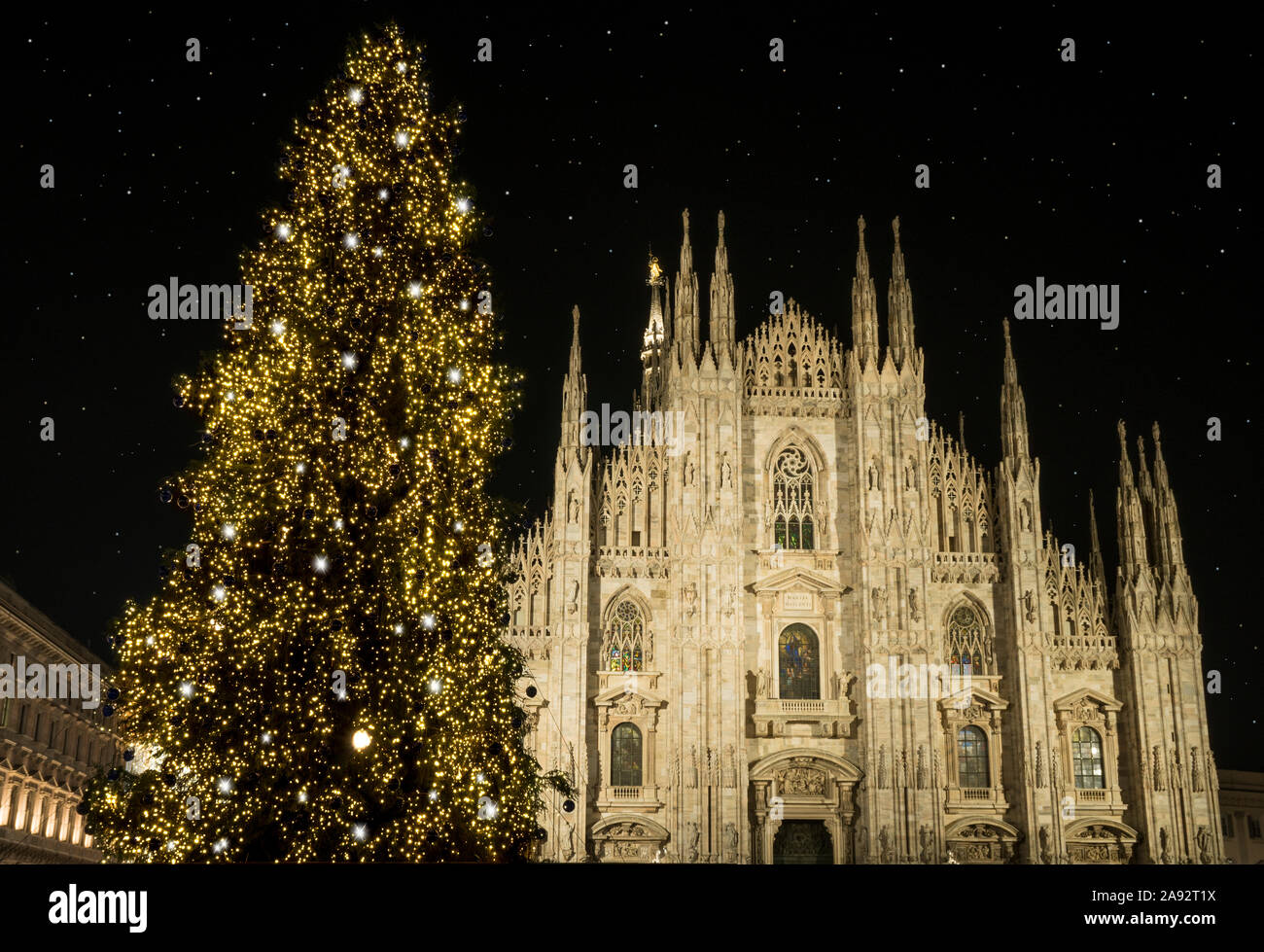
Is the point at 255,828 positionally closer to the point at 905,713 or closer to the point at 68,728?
the point at 905,713

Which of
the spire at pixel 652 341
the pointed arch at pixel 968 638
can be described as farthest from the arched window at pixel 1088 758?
the spire at pixel 652 341

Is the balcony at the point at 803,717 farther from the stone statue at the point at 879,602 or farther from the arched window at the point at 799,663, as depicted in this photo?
the stone statue at the point at 879,602

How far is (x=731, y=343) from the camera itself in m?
38.3

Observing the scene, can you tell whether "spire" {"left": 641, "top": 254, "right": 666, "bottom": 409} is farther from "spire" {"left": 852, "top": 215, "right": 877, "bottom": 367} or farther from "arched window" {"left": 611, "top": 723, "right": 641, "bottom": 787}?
"arched window" {"left": 611, "top": 723, "right": 641, "bottom": 787}

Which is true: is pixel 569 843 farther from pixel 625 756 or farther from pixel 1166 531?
pixel 1166 531

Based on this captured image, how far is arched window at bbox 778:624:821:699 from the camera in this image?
120 ft

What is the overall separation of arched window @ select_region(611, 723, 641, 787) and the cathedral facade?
0.06 m

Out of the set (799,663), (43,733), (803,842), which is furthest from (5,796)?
(799,663)

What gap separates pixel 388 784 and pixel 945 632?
26.5 metres

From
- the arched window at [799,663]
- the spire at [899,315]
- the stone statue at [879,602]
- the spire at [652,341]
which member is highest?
the spire at [652,341]

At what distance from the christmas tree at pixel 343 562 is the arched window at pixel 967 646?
2405 cm

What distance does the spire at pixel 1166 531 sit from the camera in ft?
123

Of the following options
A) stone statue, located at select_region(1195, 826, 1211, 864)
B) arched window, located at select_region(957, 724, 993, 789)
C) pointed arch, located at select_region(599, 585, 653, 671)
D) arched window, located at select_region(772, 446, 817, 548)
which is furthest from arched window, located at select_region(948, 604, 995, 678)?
pointed arch, located at select_region(599, 585, 653, 671)
